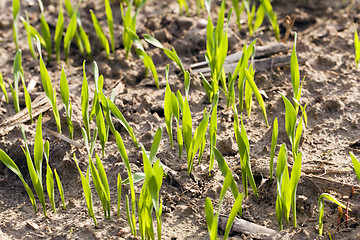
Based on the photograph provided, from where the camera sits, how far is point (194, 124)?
2.23m

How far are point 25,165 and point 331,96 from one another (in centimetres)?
146

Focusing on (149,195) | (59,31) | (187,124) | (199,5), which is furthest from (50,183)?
(199,5)

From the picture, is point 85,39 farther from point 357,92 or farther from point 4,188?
point 357,92

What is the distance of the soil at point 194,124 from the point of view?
1.74 meters

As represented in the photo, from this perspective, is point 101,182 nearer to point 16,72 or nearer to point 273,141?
point 273,141

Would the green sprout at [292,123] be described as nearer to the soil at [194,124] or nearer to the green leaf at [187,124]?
the soil at [194,124]

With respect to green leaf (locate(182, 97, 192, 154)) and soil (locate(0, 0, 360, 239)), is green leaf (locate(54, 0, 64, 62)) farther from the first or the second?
green leaf (locate(182, 97, 192, 154))

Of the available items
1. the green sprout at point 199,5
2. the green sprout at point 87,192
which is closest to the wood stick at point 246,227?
the green sprout at point 87,192

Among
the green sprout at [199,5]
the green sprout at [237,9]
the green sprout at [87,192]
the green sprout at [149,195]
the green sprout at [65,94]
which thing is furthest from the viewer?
the green sprout at [199,5]

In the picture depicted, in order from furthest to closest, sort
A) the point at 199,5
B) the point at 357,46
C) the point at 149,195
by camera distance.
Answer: the point at 199,5
the point at 357,46
the point at 149,195

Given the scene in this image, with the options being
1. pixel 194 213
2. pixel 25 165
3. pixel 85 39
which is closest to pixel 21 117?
pixel 25 165

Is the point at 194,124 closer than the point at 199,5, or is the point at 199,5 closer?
the point at 194,124

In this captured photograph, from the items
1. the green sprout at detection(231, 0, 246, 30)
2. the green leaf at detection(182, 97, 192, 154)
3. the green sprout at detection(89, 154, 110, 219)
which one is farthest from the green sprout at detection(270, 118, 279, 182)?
the green sprout at detection(231, 0, 246, 30)

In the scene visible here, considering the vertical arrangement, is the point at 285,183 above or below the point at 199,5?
below
